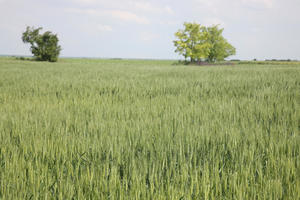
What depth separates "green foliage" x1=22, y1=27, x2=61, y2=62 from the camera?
49.5 metres

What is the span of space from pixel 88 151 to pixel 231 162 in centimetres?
102

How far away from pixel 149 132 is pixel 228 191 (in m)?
0.95

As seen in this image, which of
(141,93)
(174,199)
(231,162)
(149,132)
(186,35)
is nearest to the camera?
(174,199)

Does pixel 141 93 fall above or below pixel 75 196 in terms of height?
above

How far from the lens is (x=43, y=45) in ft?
165

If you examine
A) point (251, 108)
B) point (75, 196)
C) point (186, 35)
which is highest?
point (186, 35)

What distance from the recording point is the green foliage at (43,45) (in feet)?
162

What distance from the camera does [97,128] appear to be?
213 centimetres

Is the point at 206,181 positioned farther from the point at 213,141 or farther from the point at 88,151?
the point at 88,151

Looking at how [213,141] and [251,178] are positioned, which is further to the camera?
[213,141]

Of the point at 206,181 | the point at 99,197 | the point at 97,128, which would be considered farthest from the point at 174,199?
the point at 97,128

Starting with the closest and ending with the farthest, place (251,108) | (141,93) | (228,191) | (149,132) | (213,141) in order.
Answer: (228,191), (213,141), (149,132), (251,108), (141,93)

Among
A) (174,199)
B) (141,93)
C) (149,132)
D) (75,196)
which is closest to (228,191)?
(174,199)

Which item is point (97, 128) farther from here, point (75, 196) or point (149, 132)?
point (75, 196)
